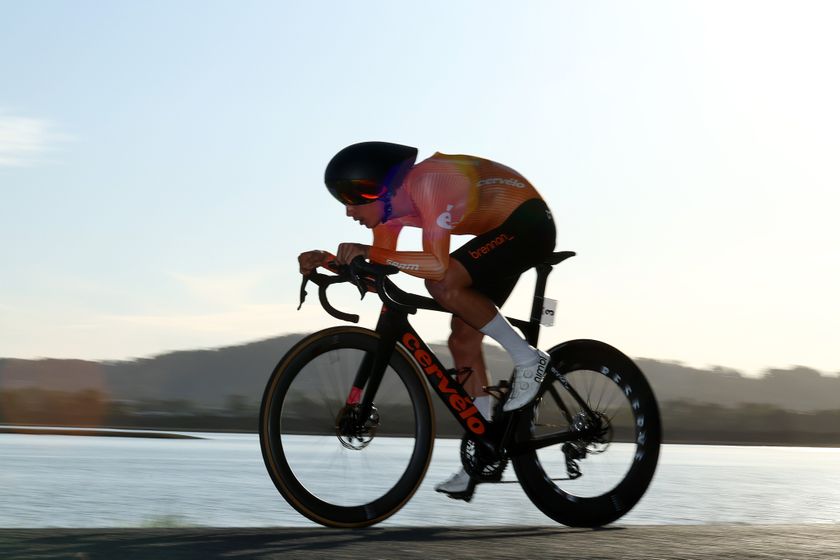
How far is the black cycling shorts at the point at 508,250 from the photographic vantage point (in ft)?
20.1

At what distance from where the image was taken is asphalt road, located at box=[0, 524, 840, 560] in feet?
14.5

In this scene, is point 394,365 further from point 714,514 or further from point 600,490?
point 714,514

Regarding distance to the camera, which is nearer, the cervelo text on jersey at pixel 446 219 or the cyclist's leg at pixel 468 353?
the cervelo text on jersey at pixel 446 219

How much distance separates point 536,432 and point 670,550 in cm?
164

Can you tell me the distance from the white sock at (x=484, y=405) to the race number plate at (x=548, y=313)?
0.53 metres

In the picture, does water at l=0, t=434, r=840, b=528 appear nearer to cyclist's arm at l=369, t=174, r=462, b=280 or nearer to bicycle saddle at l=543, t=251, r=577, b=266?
bicycle saddle at l=543, t=251, r=577, b=266

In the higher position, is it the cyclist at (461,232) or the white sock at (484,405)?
the cyclist at (461,232)

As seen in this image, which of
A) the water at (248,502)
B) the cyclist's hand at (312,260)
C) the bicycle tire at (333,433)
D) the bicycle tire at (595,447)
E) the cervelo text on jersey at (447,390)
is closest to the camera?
the bicycle tire at (333,433)

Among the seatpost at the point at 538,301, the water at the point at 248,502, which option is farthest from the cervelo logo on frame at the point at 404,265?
the water at the point at 248,502

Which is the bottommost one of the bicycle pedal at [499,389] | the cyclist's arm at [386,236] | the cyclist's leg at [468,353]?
the bicycle pedal at [499,389]

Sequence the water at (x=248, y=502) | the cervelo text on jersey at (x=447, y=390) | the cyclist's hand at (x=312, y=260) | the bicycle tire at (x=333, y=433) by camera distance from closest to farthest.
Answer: the bicycle tire at (x=333, y=433) → the cyclist's hand at (x=312, y=260) → the cervelo text on jersey at (x=447, y=390) → the water at (x=248, y=502)

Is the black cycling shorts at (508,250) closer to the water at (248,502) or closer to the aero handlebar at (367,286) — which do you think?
the aero handlebar at (367,286)

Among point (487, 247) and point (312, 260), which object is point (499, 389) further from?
point (312, 260)

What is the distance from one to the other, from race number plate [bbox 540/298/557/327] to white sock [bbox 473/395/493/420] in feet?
1.73
